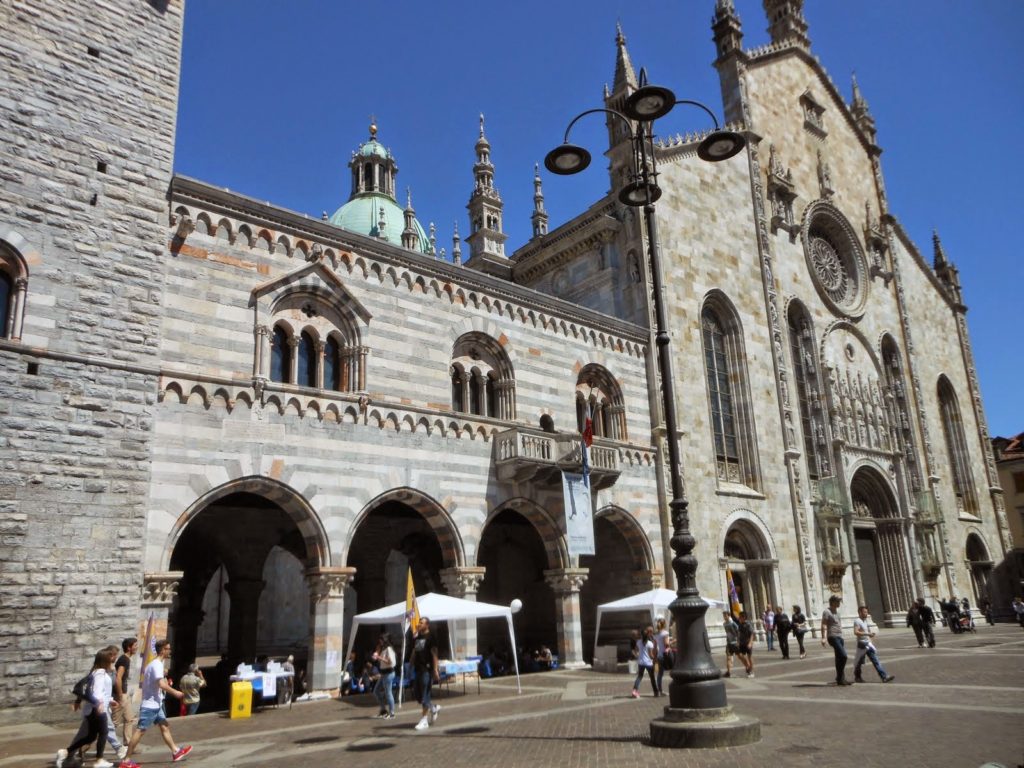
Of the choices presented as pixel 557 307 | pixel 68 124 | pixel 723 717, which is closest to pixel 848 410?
pixel 557 307

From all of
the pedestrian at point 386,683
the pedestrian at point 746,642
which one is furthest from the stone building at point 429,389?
the pedestrian at point 746,642

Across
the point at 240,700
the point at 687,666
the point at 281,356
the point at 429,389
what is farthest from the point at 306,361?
the point at 687,666

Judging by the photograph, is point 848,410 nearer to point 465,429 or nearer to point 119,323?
point 465,429

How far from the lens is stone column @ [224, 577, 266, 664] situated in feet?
77.5

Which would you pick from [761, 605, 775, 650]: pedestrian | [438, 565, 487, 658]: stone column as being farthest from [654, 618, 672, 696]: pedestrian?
[761, 605, 775, 650]: pedestrian

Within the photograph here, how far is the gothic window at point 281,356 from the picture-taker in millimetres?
19092

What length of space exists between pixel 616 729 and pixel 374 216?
55.5 m

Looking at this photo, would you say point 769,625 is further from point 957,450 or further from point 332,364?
point 957,450

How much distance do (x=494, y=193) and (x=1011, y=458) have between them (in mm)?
38370

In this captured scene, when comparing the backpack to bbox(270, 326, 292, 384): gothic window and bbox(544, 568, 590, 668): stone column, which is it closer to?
bbox(270, 326, 292, 384): gothic window

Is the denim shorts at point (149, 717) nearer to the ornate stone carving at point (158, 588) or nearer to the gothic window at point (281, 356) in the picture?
the ornate stone carving at point (158, 588)

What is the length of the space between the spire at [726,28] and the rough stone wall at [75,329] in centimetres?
2604

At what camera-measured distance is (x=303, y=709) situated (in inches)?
643

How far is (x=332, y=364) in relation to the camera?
795 inches
